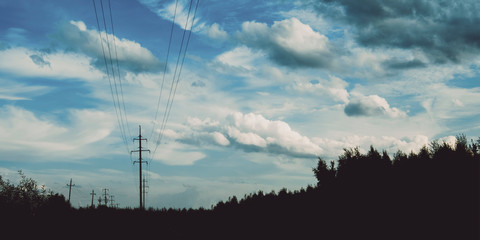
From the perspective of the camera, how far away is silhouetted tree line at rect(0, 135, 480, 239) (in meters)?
15.0

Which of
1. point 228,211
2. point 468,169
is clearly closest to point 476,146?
point 468,169

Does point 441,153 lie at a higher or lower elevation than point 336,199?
higher

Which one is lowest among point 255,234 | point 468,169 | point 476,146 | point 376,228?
point 255,234

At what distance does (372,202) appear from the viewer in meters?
19.3

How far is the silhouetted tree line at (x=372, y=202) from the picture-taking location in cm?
1498

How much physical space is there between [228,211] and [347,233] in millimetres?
29692

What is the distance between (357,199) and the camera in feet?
68.1

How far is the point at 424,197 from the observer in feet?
53.1

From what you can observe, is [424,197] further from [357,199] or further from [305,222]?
[305,222]

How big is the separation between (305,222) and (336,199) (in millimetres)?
3969

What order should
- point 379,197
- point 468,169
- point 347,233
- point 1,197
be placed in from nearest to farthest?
point 468,169, point 379,197, point 347,233, point 1,197

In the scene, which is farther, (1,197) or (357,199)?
(1,197)

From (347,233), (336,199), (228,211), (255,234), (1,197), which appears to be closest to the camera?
(347,233)

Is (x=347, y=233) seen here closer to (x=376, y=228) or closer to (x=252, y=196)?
(x=376, y=228)
